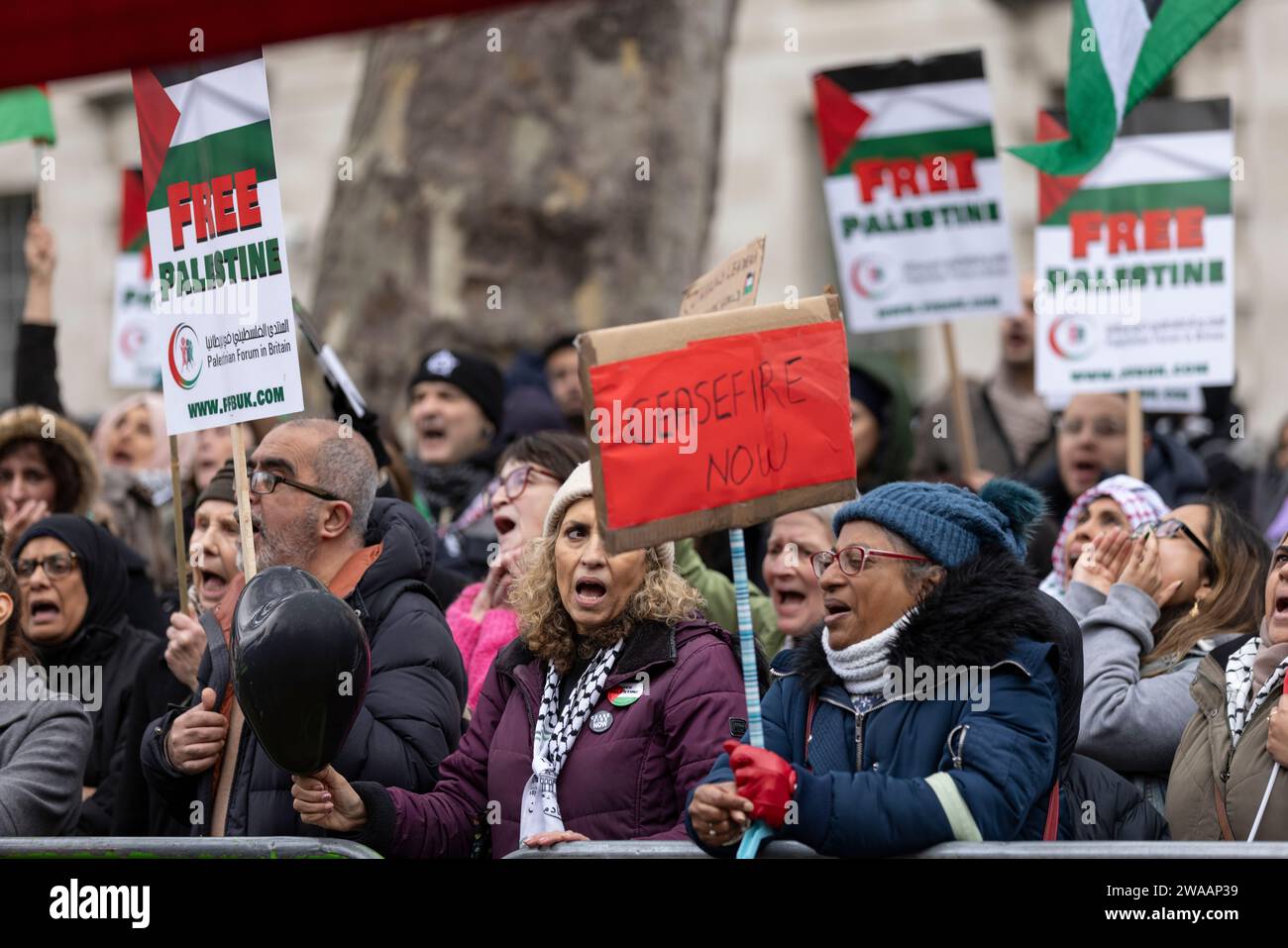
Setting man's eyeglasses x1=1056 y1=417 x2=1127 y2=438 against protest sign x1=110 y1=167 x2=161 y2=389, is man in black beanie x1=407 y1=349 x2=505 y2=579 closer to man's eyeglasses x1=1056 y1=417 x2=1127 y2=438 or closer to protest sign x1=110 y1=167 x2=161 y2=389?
man's eyeglasses x1=1056 y1=417 x2=1127 y2=438

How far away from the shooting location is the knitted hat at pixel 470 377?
786 centimetres

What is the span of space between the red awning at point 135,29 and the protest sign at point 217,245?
227 mm

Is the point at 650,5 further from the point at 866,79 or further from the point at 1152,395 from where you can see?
the point at 1152,395

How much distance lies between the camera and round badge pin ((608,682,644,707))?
177 inches

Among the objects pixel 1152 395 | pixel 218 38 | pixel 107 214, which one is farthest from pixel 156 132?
pixel 107 214

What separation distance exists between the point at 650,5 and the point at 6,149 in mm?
11980

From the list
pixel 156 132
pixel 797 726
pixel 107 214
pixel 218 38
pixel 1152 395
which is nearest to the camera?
pixel 797 726

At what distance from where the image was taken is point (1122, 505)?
5836mm

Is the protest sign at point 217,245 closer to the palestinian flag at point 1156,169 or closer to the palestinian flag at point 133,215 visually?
the palestinian flag at point 1156,169

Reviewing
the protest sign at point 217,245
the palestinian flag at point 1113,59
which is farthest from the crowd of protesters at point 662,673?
the palestinian flag at point 1113,59

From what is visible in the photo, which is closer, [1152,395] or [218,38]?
[218,38]

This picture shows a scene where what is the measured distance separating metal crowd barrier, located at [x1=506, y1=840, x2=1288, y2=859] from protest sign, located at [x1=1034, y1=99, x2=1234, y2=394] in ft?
12.1

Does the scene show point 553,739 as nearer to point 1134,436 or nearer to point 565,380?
point 1134,436

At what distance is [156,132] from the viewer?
17.0ft
